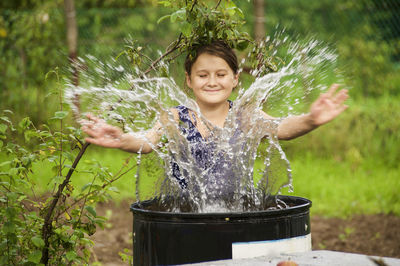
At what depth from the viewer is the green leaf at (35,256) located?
228 centimetres

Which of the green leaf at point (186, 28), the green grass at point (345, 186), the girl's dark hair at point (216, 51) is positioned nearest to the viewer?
the green leaf at point (186, 28)

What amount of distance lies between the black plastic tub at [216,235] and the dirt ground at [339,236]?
Answer: 1.75m

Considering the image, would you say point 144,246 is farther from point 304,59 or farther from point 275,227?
point 304,59

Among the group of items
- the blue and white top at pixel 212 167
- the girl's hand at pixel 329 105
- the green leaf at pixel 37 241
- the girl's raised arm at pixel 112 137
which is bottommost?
the green leaf at pixel 37 241

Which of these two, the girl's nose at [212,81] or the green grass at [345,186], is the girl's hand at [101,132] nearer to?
the girl's nose at [212,81]

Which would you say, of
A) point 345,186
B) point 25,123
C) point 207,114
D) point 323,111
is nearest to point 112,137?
point 25,123

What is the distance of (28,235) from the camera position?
2.43m

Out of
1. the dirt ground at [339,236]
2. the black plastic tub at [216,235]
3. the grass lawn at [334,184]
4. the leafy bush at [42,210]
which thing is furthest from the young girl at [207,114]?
the grass lawn at [334,184]

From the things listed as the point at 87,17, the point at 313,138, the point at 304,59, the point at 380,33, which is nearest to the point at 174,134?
the point at 304,59

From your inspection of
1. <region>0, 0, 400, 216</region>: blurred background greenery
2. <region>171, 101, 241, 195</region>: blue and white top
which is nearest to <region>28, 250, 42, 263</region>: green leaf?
<region>171, 101, 241, 195</region>: blue and white top

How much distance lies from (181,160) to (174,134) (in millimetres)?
123

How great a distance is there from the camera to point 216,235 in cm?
192

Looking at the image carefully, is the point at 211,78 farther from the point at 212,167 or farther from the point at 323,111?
the point at 323,111

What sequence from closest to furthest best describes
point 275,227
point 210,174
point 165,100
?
point 275,227 → point 210,174 → point 165,100
